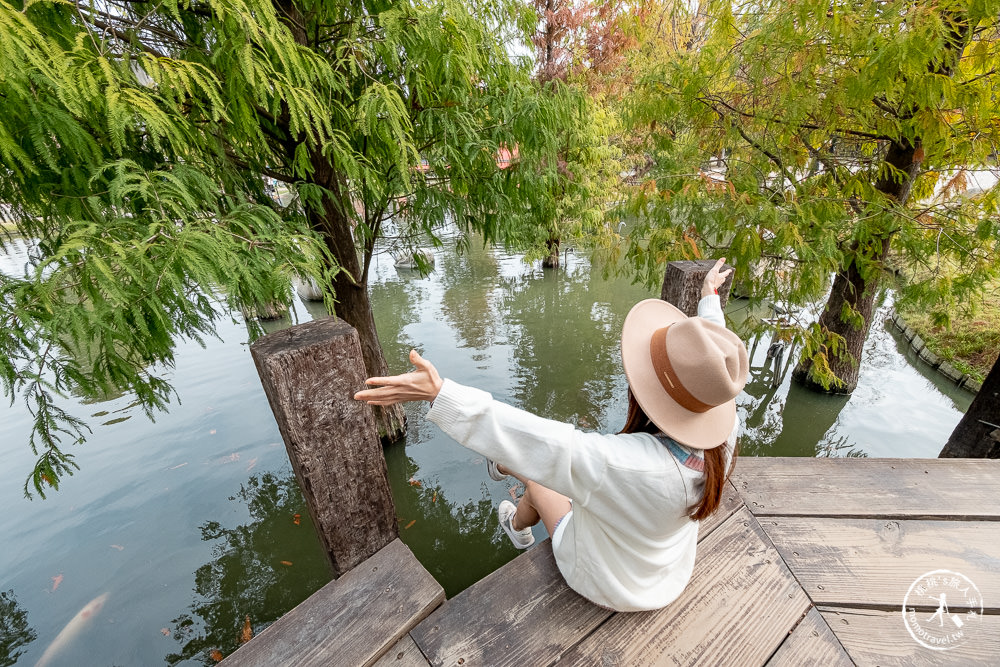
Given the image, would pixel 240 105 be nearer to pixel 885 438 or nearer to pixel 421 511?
pixel 421 511

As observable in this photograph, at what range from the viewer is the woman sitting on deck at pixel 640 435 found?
3.53ft

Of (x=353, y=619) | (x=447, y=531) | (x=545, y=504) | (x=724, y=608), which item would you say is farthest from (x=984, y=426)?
(x=353, y=619)

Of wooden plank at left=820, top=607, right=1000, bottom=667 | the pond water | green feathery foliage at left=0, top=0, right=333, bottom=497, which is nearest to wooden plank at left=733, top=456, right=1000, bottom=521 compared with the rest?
wooden plank at left=820, top=607, right=1000, bottom=667

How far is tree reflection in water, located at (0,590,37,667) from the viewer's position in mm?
2658

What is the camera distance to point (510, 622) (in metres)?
1.55

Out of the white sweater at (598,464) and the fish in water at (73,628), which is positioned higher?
the white sweater at (598,464)

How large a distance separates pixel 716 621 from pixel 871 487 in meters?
1.38

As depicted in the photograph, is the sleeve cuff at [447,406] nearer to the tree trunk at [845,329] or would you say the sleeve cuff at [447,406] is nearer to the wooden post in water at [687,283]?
the wooden post in water at [687,283]

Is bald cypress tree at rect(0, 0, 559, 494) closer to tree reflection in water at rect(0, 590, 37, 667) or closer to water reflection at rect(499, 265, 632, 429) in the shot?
tree reflection in water at rect(0, 590, 37, 667)

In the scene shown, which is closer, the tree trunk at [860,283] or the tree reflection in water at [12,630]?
the tree reflection in water at [12,630]

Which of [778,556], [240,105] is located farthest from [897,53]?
[240,105]

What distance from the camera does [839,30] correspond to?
2277mm

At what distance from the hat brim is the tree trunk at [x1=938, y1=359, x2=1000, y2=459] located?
390 cm

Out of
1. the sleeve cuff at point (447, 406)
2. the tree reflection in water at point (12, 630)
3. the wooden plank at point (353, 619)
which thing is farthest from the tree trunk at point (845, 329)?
the tree reflection in water at point (12, 630)
